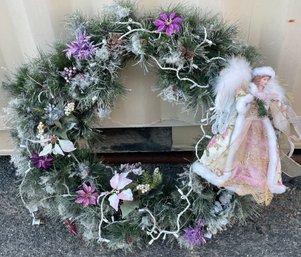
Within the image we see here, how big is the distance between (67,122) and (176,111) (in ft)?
1.38

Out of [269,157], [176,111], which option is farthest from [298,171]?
[176,111]

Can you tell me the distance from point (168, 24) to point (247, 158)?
0.48 m

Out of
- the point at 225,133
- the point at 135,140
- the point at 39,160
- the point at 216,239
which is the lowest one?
the point at 216,239

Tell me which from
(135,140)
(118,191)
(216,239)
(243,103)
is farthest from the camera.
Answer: (135,140)

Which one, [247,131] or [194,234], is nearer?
[247,131]

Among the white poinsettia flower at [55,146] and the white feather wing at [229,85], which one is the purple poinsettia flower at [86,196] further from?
the white feather wing at [229,85]

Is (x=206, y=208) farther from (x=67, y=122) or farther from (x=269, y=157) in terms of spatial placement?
(x=67, y=122)

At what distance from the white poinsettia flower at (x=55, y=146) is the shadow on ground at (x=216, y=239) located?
35cm

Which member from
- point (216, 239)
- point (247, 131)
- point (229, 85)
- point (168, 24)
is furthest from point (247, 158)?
point (168, 24)

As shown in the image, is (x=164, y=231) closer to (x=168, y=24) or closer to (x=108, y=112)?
(x=108, y=112)

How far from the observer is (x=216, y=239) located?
5.17 feet

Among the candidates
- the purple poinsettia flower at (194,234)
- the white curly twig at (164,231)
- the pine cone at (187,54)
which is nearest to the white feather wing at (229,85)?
the pine cone at (187,54)

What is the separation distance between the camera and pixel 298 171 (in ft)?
5.10

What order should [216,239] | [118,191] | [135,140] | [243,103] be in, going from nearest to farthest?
[243,103], [118,191], [216,239], [135,140]
